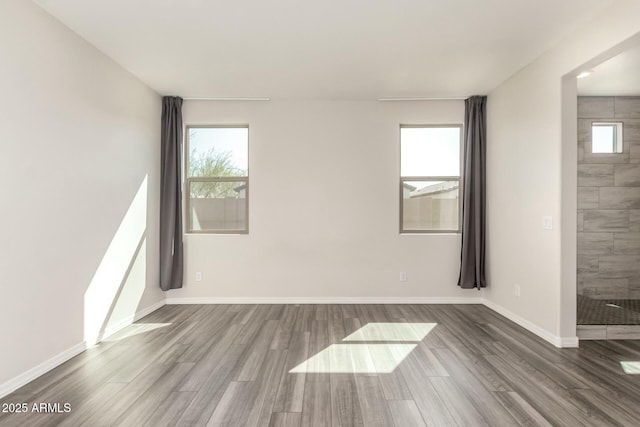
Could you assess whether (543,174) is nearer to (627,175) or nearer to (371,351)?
(627,175)

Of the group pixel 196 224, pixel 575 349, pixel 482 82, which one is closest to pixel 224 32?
pixel 196 224

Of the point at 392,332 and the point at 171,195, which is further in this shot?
the point at 171,195

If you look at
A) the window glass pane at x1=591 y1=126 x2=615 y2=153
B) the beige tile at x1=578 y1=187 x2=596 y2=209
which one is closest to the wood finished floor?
the beige tile at x1=578 y1=187 x2=596 y2=209

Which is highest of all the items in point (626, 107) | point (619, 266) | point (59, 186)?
point (626, 107)

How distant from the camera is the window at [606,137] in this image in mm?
4707

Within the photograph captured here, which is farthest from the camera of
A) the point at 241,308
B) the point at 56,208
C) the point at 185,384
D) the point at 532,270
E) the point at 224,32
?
the point at 241,308

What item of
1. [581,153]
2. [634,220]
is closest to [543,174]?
[581,153]

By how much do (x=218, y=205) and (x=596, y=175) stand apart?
5154 millimetres

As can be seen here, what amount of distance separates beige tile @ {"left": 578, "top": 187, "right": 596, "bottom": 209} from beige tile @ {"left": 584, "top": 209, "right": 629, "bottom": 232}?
0.08 metres

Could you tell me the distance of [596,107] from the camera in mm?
4703

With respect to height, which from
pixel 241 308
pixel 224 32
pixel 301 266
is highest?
pixel 224 32

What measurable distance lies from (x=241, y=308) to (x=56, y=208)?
8.29 ft

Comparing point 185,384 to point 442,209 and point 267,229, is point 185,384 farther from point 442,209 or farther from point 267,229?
point 442,209

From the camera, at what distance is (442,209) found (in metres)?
5.16
